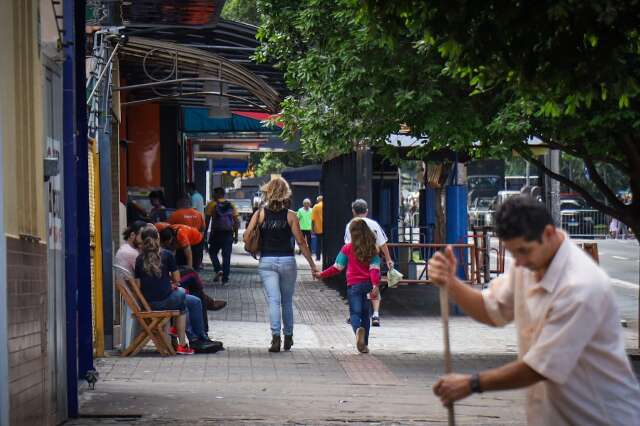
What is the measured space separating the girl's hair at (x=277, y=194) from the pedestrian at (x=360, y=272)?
30.4 inches

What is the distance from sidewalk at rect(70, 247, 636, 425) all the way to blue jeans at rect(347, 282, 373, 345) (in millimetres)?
341

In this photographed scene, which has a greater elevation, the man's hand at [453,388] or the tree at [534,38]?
the tree at [534,38]

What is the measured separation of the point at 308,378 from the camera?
11742 mm

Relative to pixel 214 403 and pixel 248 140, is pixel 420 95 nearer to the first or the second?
pixel 214 403

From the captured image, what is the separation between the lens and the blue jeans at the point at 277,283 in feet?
45.7

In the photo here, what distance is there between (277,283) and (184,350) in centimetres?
121

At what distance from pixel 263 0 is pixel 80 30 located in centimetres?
695

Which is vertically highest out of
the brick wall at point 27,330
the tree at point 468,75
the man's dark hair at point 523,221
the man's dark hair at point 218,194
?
the tree at point 468,75

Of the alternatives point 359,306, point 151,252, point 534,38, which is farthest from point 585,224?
point 534,38

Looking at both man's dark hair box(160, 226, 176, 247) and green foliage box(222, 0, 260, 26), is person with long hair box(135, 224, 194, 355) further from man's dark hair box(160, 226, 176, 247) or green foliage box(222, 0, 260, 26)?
green foliage box(222, 0, 260, 26)

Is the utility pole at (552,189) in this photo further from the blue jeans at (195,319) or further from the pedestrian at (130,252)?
the pedestrian at (130,252)

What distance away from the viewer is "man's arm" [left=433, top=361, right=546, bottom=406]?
459cm

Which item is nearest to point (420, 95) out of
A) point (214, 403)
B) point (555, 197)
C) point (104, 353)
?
point (104, 353)

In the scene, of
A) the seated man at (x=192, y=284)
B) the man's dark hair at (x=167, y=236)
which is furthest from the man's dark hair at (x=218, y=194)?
the seated man at (x=192, y=284)
